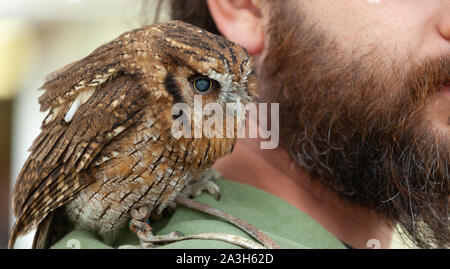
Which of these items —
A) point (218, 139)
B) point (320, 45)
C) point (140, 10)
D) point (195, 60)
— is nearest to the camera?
point (195, 60)

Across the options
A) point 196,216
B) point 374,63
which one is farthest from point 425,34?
point 196,216

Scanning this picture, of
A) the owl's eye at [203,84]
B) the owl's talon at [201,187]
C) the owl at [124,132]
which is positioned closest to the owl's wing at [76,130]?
the owl at [124,132]

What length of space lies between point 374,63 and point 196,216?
23.8 inches

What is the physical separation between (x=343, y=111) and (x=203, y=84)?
19.7 inches

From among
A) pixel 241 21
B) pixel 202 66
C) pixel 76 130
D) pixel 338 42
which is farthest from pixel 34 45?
pixel 338 42

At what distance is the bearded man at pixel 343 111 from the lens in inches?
41.4

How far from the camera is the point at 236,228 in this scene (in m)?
0.95

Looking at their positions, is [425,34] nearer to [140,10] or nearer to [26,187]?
[140,10]

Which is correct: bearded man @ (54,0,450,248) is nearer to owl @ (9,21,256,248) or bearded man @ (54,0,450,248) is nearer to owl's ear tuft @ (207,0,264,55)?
owl's ear tuft @ (207,0,264,55)

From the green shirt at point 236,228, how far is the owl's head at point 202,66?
297 millimetres

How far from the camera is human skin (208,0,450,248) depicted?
1.03 metres

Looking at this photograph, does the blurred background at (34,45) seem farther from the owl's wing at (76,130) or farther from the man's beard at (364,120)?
the man's beard at (364,120)

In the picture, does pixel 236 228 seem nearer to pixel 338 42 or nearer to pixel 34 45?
pixel 338 42

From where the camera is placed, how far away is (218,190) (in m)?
1.10
